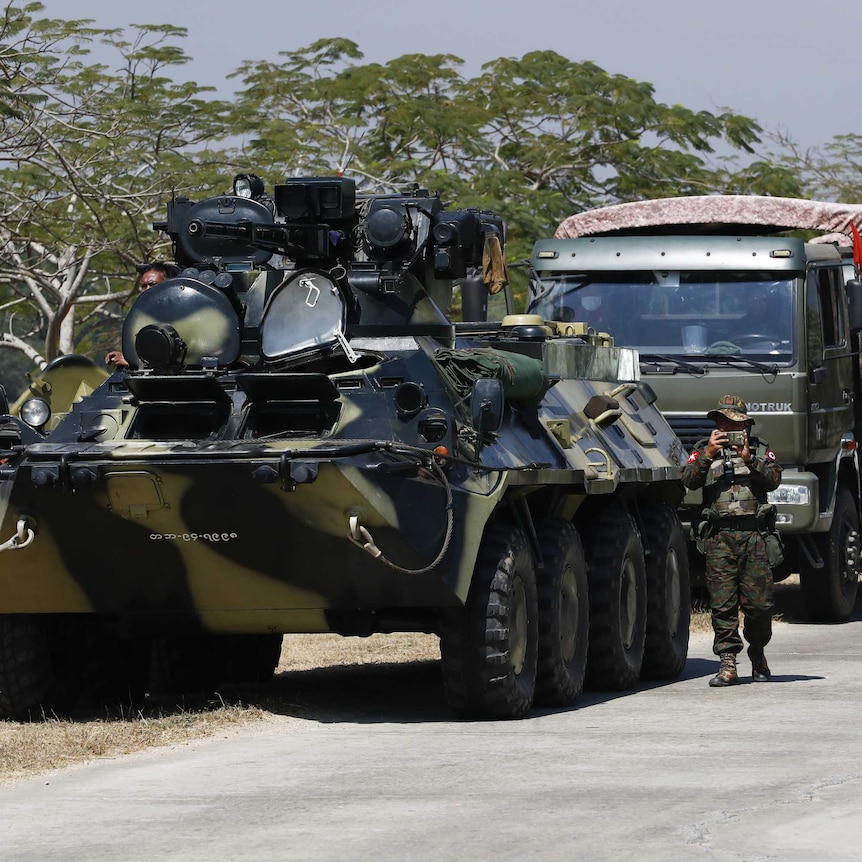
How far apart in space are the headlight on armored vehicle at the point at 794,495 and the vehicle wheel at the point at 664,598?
266 centimetres

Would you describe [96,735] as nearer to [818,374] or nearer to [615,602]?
[615,602]

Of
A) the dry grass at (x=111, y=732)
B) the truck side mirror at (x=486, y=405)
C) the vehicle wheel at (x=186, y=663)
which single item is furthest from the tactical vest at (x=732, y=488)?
the vehicle wheel at (x=186, y=663)

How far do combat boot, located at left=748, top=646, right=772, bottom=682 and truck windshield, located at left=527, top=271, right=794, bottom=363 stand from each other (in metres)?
4.18

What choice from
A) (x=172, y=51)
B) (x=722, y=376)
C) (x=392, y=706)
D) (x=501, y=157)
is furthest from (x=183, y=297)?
(x=501, y=157)

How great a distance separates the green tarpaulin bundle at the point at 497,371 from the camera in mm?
10656

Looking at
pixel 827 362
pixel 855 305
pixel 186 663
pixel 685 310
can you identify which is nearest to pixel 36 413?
pixel 186 663

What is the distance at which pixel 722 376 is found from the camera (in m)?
15.9

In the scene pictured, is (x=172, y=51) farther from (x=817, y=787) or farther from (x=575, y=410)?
(x=817, y=787)

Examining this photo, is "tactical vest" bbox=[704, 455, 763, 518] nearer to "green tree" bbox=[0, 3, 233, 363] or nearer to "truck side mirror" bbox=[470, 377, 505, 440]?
"truck side mirror" bbox=[470, 377, 505, 440]

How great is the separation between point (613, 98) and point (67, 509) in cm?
2109

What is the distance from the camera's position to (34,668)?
35.6 feet

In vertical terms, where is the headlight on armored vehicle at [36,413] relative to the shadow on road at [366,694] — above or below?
above

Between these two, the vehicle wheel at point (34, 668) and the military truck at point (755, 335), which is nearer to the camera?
the vehicle wheel at point (34, 668)

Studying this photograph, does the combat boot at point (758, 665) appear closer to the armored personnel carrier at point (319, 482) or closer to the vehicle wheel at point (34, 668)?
the armored personnel carrier at point (319, 482)
